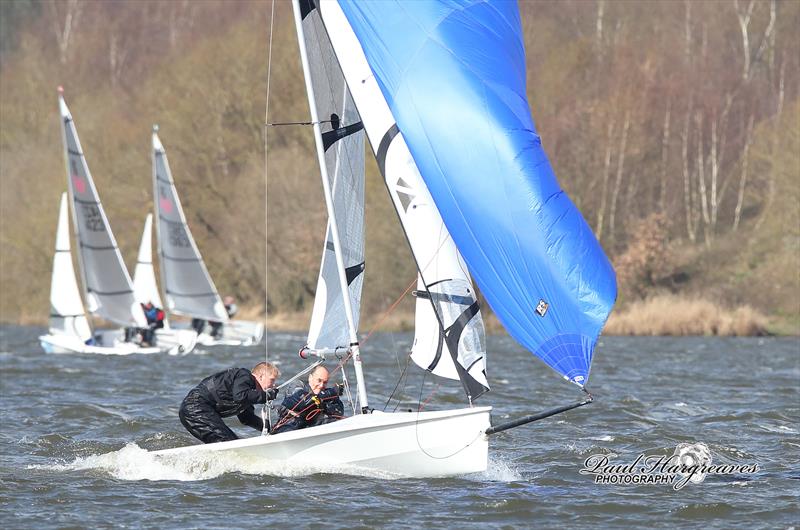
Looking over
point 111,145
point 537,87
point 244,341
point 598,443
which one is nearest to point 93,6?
point 111,145

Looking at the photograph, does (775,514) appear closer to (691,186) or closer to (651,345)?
(651,345)

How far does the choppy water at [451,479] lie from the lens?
9.86 m

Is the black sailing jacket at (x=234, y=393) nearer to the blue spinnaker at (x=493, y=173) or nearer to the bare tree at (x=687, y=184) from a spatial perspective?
the blue spinnaker at (x=493, y=173)

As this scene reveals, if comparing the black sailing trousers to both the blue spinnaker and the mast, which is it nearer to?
the mast

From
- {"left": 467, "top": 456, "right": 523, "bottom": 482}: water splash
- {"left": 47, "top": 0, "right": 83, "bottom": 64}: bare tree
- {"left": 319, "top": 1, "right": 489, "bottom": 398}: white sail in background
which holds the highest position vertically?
{"left": 47, "top": 0, "right": 83, "bottom": 64}: bare tree

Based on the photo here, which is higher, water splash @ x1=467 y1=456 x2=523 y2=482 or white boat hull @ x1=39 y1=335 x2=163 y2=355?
water splash @ x1=467 y1=456 x2=523 y2=482

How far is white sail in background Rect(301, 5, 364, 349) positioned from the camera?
38.1 feet

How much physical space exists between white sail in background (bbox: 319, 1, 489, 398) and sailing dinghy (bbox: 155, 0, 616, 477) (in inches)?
0.4

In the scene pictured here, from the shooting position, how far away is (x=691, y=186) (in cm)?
4234

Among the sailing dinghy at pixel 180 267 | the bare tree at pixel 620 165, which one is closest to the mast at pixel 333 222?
the sailing dinghy at pixel 180 267

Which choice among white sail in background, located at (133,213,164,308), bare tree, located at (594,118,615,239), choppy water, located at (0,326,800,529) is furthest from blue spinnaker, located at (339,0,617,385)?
bare tree, located at (594,118,615,239)

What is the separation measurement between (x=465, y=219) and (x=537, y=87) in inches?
1224

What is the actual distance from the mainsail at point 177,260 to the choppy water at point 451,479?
8950 millimetres

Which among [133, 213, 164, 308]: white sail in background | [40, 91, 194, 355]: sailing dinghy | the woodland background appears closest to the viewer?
[40, 91, 194, 355]: sailing dinghy
